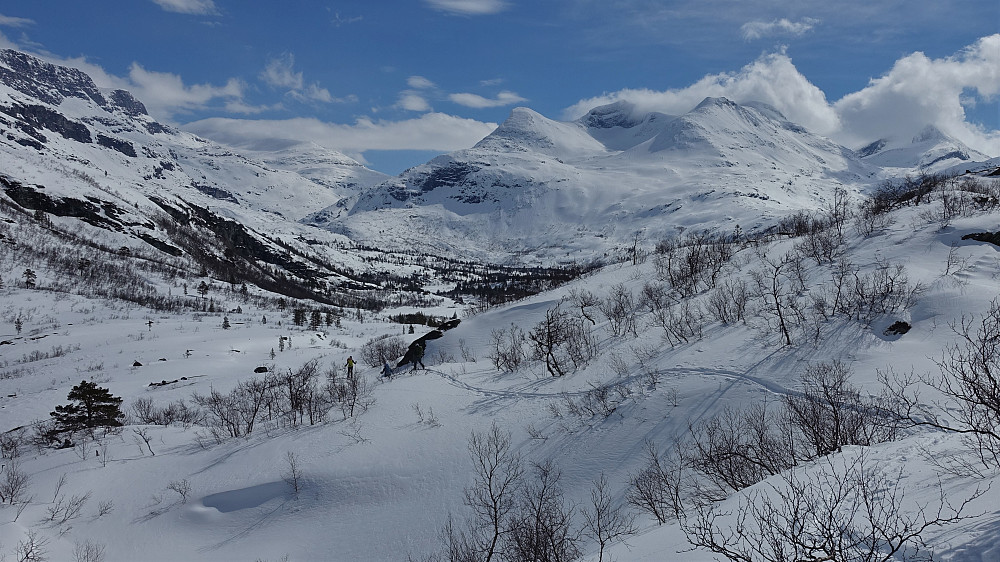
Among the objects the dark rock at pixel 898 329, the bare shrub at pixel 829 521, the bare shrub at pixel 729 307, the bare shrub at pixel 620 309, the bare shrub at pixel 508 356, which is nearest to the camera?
the bare shrub at pixel 829 521

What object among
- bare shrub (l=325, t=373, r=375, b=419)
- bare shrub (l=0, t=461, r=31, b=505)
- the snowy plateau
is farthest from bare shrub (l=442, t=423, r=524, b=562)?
bare shrub (l=0, t=461, r=31, b=505)

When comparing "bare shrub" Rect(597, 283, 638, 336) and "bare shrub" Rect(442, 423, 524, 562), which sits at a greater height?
"bare shrub" Rect(597, 283, 638, 336)

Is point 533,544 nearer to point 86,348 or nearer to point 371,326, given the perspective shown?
point 86,348

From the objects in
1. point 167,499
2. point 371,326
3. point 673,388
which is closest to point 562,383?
point 673,388

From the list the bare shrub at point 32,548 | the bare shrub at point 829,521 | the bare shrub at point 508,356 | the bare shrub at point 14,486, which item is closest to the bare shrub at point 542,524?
the bare shrub at point 829,521

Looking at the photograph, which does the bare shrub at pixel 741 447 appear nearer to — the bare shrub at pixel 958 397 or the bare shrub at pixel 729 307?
the bare shrub at pixel 958 397

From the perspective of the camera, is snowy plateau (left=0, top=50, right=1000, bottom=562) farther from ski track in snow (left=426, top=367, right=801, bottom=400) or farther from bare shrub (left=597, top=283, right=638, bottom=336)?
bare shrub (left=597, top=283, right=638, bottom=336)

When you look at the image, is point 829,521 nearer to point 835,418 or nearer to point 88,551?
point 835,418
